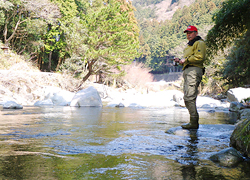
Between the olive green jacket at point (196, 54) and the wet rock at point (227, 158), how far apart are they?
1.79 meters

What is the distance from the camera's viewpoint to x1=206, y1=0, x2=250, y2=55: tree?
8703mm

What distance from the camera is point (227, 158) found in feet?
6.09

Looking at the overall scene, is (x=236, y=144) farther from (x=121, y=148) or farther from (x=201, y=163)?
(x=121, y=148)

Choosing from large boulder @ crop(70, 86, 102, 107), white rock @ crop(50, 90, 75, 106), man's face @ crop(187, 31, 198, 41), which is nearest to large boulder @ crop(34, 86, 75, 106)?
white rock @ crop(50, 90, 75, 106)

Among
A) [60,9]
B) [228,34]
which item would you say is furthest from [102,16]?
[228,34]

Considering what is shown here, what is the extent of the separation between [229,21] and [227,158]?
882 centimetres

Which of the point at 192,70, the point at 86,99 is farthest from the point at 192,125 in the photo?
the point at 86,99

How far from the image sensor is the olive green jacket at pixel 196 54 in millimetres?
3484

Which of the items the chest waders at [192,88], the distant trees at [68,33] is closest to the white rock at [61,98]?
the chest waders at [192,88]

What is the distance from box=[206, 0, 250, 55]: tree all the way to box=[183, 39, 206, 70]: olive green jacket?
6.02 m

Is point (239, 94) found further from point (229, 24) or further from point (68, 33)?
point (68, 33)

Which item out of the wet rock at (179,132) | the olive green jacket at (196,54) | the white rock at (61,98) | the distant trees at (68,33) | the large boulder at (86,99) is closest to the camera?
the wet rock at (179,132)

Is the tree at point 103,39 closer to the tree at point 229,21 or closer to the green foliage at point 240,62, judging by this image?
the green foliage at point 240,62

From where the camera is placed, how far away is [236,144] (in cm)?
225
